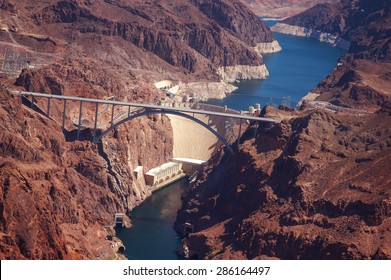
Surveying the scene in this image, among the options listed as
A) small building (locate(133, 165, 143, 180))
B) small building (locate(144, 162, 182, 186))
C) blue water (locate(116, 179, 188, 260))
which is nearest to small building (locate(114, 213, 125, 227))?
blue water (locate(116, 179, 188, 260))

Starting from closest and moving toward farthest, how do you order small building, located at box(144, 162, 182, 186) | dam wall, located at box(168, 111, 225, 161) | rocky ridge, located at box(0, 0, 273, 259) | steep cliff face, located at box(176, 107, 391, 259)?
rocky ridge, located at box(0, 0, 273, 259)
steep cliff face, located at box(176, 107, 391, 259)
small building, located at box(144, 162, 182, 186)
dam wall, located at box(168, 111, 225, 161)

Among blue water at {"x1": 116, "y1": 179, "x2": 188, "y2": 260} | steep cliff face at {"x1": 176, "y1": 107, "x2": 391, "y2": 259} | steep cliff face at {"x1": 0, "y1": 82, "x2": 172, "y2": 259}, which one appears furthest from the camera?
blue water at {"x1": 116, "y1": 179, "x2": 188, "y2": 260}

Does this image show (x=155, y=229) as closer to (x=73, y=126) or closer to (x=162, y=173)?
(x=73, y=126)

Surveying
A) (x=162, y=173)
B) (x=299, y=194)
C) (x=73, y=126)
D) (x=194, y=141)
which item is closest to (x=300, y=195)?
(x=299, y=194)

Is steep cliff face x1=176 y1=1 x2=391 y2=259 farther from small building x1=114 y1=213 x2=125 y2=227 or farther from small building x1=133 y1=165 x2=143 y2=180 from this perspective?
small building x1=133 y1=165 x2=143 y2=180

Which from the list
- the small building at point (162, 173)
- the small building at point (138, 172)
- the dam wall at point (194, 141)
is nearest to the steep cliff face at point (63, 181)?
the small building at point (138, 172)

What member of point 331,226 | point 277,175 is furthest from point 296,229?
point 277,175

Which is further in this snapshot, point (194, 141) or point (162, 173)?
point (194, 141)

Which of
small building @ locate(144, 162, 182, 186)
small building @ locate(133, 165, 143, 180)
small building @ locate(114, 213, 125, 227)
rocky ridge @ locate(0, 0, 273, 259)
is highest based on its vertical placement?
rocky ridge @ locate(0, 0, 273, 259)

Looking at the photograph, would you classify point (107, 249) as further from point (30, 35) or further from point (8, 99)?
point (30, 35)

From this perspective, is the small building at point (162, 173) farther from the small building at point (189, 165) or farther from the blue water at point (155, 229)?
the blue water at point (155, 229)
